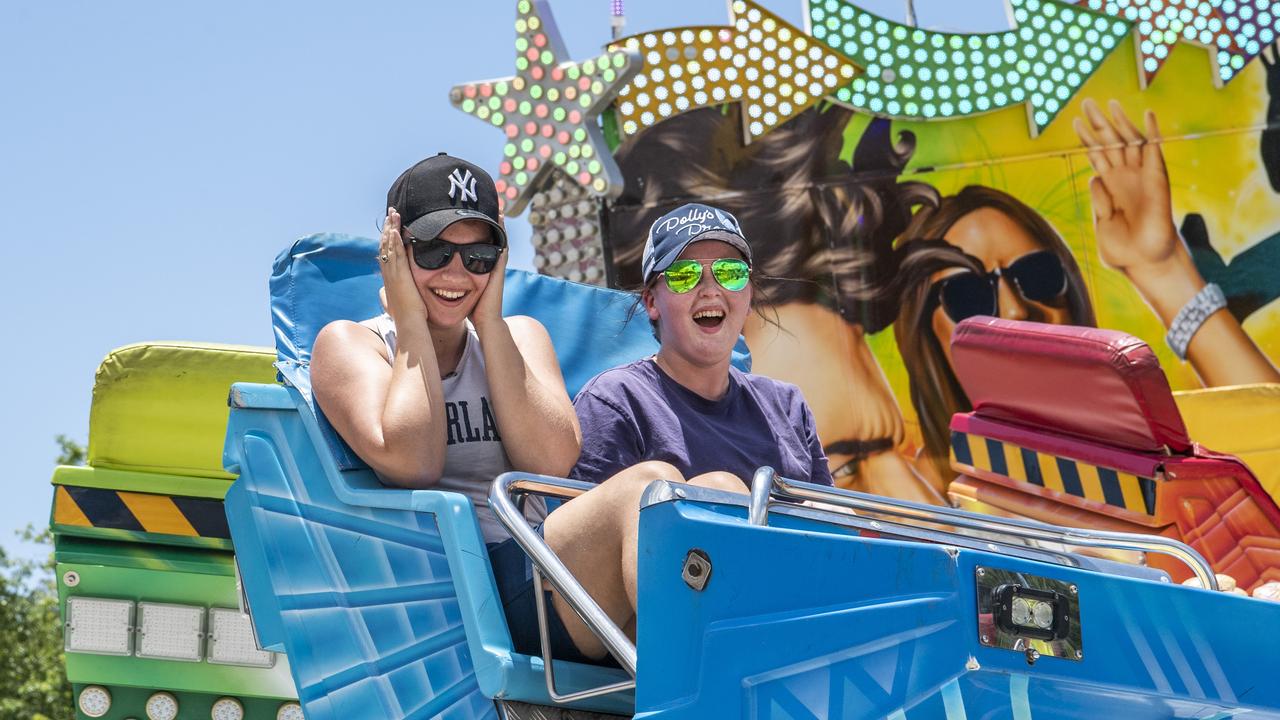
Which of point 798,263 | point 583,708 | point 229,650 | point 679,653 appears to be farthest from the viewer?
point 798,263

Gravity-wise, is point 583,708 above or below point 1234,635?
below

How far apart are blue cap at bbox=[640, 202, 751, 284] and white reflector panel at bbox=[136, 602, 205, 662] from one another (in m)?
1.97

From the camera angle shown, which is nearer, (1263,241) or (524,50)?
(1263,241)

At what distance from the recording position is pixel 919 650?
6.21ft

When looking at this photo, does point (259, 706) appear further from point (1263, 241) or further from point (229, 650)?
point (1263, 241)

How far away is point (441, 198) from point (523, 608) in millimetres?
983

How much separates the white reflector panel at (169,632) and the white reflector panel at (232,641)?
0.12ft

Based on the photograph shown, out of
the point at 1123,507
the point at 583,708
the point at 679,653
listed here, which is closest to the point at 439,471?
the point at 583,708

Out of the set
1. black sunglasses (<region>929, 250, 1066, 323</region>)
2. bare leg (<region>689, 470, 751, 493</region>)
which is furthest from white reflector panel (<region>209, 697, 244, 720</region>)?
black sunglasses (<region>929, 250, 1066, 323</region>)

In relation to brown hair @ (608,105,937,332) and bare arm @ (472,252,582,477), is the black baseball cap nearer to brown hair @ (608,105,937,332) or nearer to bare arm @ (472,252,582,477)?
bare arm @ (472,252,582,477)

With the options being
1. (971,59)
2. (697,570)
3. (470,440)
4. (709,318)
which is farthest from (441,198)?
(971,59)

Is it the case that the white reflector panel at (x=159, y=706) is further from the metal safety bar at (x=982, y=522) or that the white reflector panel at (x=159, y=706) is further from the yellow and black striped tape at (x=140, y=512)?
the metal safety bar at (x=982, y=522)

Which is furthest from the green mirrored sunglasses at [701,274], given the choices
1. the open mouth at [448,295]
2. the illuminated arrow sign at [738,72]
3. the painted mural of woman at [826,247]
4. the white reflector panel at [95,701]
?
the illuminated arrow sign at [738,72]

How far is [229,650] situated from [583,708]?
2.14 metres
